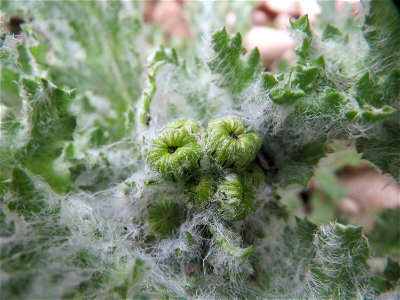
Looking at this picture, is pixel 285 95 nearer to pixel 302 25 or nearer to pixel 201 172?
pixel 302 25

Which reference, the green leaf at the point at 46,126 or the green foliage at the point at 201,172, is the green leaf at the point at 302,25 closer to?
the green foliage at the point at 201,172

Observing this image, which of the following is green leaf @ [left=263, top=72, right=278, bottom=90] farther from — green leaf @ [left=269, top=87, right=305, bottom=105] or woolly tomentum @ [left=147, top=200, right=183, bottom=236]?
woolly tomentum @ [left=147, top=200, right=183, bottom=236]

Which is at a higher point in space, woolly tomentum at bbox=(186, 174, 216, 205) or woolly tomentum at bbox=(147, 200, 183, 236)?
woolly tomentum at bbox=(186, 174, 216, 205)

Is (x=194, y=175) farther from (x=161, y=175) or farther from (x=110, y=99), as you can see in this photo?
(x=110, y=99)

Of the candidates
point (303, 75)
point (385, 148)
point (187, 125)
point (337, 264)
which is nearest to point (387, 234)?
point (385, 148)

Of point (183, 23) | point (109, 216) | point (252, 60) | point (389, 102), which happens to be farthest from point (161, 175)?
point (183, 23)

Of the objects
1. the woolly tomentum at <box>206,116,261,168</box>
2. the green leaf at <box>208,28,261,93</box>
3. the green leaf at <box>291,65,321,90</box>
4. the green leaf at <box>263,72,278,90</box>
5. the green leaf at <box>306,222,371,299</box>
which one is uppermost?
the green leaf at <box>208,28,261,93</box>

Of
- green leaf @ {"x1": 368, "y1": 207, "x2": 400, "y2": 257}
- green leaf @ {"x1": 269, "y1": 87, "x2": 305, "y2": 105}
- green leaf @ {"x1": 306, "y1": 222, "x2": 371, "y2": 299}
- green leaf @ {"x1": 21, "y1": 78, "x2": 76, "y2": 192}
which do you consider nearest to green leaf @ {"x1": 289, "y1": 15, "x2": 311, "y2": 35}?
green leaf @ {"x1": 269, "y1": 87, "x2": 305, "y2": 105}
